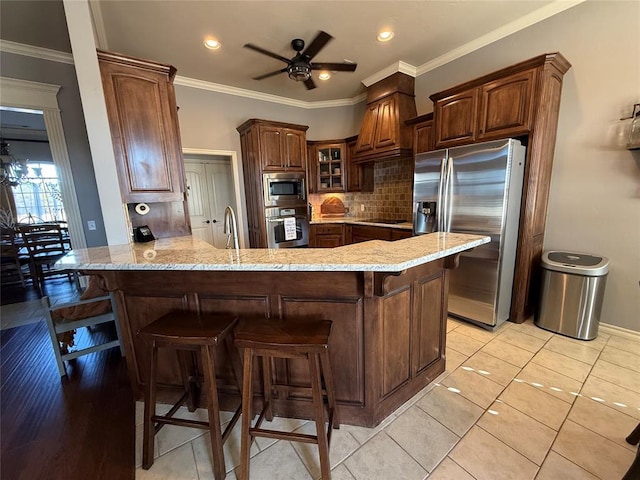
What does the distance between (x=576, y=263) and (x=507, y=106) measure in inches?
60.4

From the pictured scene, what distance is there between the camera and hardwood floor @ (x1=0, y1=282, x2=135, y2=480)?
139 cm

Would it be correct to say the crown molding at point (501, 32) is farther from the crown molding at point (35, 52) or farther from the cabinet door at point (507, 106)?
the crown molding at point (35, 52)

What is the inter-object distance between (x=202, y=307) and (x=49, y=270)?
5.25 meters

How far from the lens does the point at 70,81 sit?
3049 mm

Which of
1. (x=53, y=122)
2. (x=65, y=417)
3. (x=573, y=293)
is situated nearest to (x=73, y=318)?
(x=65, y=417)

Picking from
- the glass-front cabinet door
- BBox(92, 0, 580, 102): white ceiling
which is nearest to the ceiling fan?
BBox(92, 0, 580, 102): white ceiling

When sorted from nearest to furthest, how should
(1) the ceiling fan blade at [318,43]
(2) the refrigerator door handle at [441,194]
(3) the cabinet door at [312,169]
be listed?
1. (1) the ceiling fan blade at [318,43]
2. (2) the refrigerator door handle at [441,194]
3. (3) the cabinet door at [312,169]

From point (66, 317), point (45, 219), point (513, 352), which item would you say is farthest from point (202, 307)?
point (45, 219)

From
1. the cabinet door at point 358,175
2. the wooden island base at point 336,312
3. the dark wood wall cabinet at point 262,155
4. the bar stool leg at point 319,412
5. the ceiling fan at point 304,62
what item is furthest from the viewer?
the cabinet door at point 358,175

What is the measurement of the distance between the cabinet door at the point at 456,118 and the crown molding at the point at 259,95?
1964 millimetres

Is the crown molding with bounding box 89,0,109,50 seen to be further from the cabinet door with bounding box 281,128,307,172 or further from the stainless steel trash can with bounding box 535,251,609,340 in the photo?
the stainless steel trash can with bounding box 535,251,609,340

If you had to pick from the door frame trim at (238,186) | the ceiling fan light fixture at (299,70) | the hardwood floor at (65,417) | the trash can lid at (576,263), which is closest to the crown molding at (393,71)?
the ceiling fan light fixture at (299,70)

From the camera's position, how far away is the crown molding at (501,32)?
7.92 feet

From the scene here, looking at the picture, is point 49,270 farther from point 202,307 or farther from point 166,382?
point 202,307
